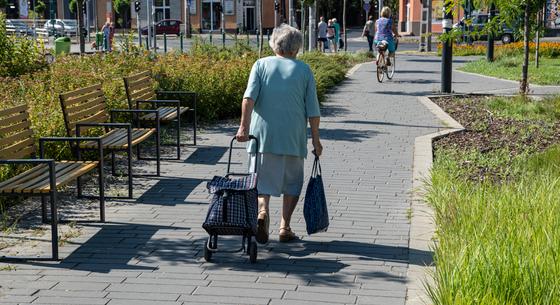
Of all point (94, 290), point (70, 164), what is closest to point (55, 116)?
point (70, 164)

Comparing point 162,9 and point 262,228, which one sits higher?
point 162,9

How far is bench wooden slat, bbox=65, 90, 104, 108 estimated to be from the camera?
28.1 ft

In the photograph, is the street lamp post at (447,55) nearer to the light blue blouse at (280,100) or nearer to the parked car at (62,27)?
the light blue blouse at (280,100)

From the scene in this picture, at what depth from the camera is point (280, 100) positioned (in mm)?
6574

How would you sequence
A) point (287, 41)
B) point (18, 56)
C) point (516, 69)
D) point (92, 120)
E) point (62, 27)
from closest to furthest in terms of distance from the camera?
point (287, 41) < point (92, 120) < point (18, 56) < point (516, 69) < point (62, 27)

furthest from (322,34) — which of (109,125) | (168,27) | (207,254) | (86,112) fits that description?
(207,254)

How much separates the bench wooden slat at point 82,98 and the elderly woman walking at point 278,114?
255cm

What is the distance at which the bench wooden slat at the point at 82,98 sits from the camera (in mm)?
8573

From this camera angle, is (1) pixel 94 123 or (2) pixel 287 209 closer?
(2) pixel 287 209

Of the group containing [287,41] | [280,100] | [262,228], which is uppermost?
[287,41]

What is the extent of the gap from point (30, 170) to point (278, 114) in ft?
6.61

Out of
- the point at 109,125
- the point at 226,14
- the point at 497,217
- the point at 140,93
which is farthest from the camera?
the point at 226,14

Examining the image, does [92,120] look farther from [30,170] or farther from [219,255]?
[219,255]

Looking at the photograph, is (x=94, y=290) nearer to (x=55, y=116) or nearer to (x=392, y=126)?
(x=55, y=116)
